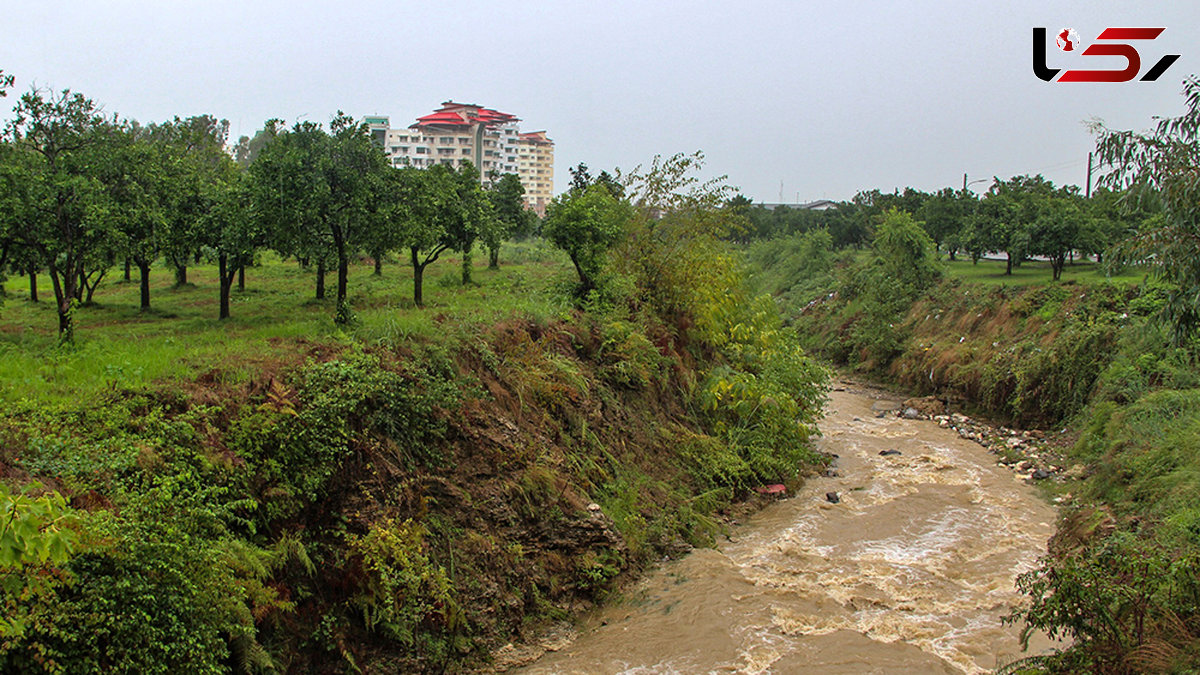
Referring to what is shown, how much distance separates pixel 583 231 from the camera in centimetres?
1956

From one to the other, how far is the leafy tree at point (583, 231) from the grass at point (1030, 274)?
59.7 ft

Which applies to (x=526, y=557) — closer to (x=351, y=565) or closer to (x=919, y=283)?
(x=351, y=565)

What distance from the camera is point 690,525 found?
Answer: 14.4 meters

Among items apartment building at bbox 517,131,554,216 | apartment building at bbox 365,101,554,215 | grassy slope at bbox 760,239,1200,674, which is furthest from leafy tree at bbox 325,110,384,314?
apartment building at bbox 517,131,554,216

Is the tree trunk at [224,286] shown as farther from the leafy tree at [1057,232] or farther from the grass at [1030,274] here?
the leafy tree at [1057,232]

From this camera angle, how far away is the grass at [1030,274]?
2720 cm

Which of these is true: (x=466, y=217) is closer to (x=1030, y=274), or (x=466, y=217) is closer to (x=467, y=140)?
(x=1030, y=274)

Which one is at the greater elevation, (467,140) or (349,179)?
(467,140)

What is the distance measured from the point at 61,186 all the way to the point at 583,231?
36.2 feet

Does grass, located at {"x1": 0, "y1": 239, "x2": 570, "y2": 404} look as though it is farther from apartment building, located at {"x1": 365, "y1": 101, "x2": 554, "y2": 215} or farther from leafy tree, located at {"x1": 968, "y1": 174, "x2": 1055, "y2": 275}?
apartment building, located at {"x1": 365, "y1": 101, "x2": 554, "y2": 215}

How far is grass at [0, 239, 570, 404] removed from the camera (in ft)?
34.9

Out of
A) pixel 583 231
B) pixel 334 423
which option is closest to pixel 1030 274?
pixel 583 231

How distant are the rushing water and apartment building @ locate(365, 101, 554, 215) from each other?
75.9 meters

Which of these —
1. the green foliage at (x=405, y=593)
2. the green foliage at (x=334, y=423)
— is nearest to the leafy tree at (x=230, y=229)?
the green foliage at (x=334, y=423)
